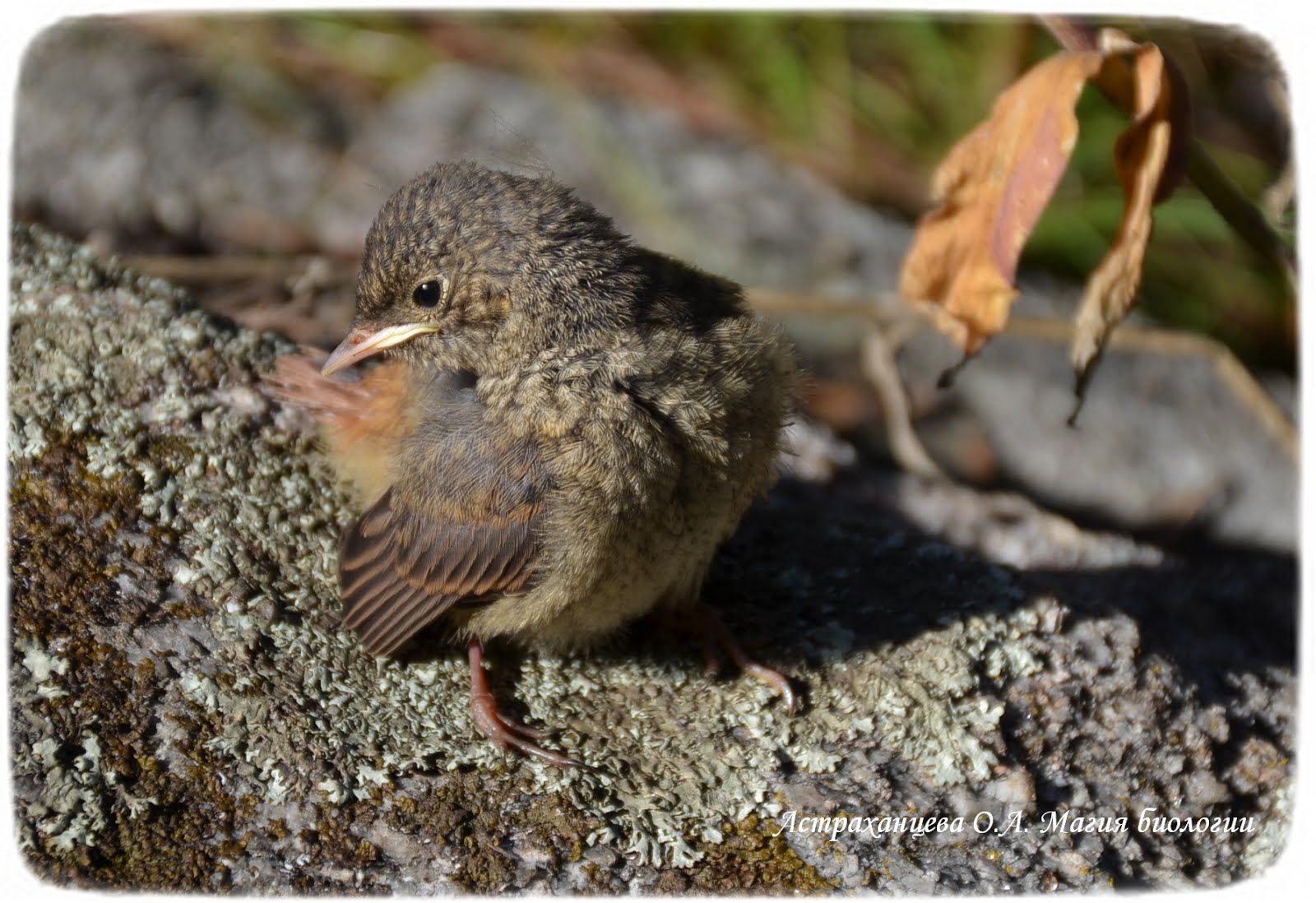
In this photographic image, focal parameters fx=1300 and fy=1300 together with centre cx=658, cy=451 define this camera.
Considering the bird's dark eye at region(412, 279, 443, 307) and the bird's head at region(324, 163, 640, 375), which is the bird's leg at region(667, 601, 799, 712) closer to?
the bird's head at region(324, 163, 640, 375)

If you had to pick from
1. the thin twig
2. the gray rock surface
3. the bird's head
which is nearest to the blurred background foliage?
the gray rock surface

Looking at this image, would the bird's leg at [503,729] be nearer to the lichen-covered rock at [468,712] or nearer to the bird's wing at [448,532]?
the lichen-covered rock at [468,712]

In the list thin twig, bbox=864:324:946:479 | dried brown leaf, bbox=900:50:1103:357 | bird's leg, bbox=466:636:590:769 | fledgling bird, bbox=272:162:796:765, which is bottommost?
bird's leg, bbox=466:636:590:769

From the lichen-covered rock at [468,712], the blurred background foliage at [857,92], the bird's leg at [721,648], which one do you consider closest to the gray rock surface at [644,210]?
the blurred background foliage at [857,92]

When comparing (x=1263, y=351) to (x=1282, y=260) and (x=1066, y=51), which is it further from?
(x=1066, y=51)

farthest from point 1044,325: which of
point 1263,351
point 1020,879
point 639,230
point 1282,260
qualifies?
point 1020,879

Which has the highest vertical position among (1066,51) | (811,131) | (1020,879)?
(1066,51)

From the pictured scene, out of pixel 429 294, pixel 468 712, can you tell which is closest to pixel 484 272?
pixel 429 294
